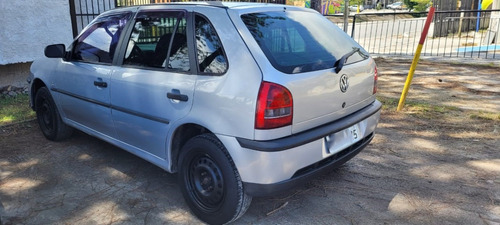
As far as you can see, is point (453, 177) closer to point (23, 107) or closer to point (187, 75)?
point (187, 75)

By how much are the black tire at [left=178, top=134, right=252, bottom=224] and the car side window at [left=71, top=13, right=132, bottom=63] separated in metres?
1.40

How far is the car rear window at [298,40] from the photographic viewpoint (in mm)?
2842

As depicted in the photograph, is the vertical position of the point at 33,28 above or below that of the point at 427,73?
above

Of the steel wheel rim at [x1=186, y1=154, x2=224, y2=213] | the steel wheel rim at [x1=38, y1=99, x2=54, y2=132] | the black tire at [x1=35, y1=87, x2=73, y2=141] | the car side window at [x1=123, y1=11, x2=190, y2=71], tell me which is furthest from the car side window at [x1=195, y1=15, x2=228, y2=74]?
the steel wheel rim at [x1=38, y1=99, x2=54, y2=132]

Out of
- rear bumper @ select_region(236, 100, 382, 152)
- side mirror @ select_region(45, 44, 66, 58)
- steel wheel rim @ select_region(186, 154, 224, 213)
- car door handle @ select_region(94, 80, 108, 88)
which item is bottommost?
steel wheel rim @ select_region(186, 154, 224, 213)

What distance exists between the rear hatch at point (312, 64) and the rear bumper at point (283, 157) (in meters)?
0.10

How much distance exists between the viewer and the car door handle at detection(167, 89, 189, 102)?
2953 millimetres

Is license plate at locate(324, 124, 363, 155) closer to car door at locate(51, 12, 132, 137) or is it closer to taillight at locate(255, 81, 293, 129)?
taillight at locate(255, 81, 293, 129)

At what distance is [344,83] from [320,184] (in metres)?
1.11

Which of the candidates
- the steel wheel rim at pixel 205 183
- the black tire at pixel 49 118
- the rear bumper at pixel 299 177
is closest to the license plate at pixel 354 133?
the rear bumper at pixel 299 177

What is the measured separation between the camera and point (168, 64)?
10.5ft

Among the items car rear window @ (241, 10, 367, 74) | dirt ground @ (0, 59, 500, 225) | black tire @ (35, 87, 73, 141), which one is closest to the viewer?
car rear window @ (241, 10, 367, 74)

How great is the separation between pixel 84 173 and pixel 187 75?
1841mm

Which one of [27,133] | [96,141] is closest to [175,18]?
[96,141]
